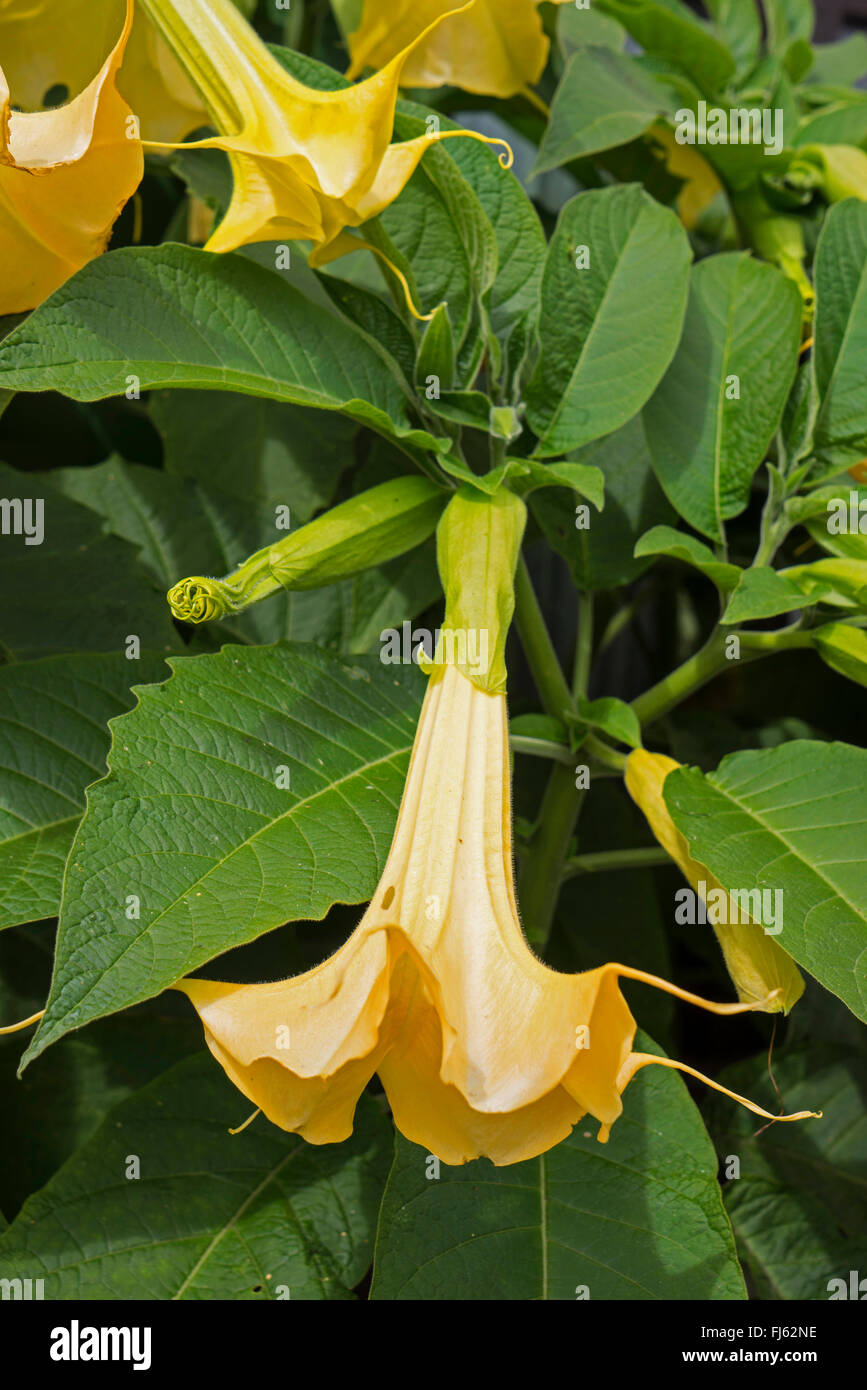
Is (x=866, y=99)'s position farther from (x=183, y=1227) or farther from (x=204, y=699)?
(x=183, y=1227)

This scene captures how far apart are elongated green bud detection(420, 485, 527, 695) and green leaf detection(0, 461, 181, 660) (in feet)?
0.81

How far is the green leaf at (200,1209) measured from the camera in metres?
0.62

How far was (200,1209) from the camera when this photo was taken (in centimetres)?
67

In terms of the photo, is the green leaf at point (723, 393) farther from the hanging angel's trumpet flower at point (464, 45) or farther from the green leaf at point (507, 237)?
the hanging angel's trumpet flower at point (464, 45)

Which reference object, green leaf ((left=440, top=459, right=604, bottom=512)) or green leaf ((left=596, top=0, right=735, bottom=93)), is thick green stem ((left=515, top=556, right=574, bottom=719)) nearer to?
green leaf ((left=440, top=459, right=604, bottom=512))

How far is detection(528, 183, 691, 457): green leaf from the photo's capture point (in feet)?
2.23

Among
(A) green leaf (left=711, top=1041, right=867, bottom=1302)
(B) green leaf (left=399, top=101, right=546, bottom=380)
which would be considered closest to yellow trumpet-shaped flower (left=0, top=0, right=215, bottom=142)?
(B) green leaf (left=399, top=101, right=546, bottom=380)

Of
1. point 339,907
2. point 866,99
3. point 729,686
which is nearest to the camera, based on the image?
point 339,907

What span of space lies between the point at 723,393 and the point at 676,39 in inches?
17.3

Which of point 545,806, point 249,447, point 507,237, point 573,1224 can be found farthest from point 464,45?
point 573,1224

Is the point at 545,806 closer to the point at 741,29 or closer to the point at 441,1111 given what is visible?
the point at 441,1111
